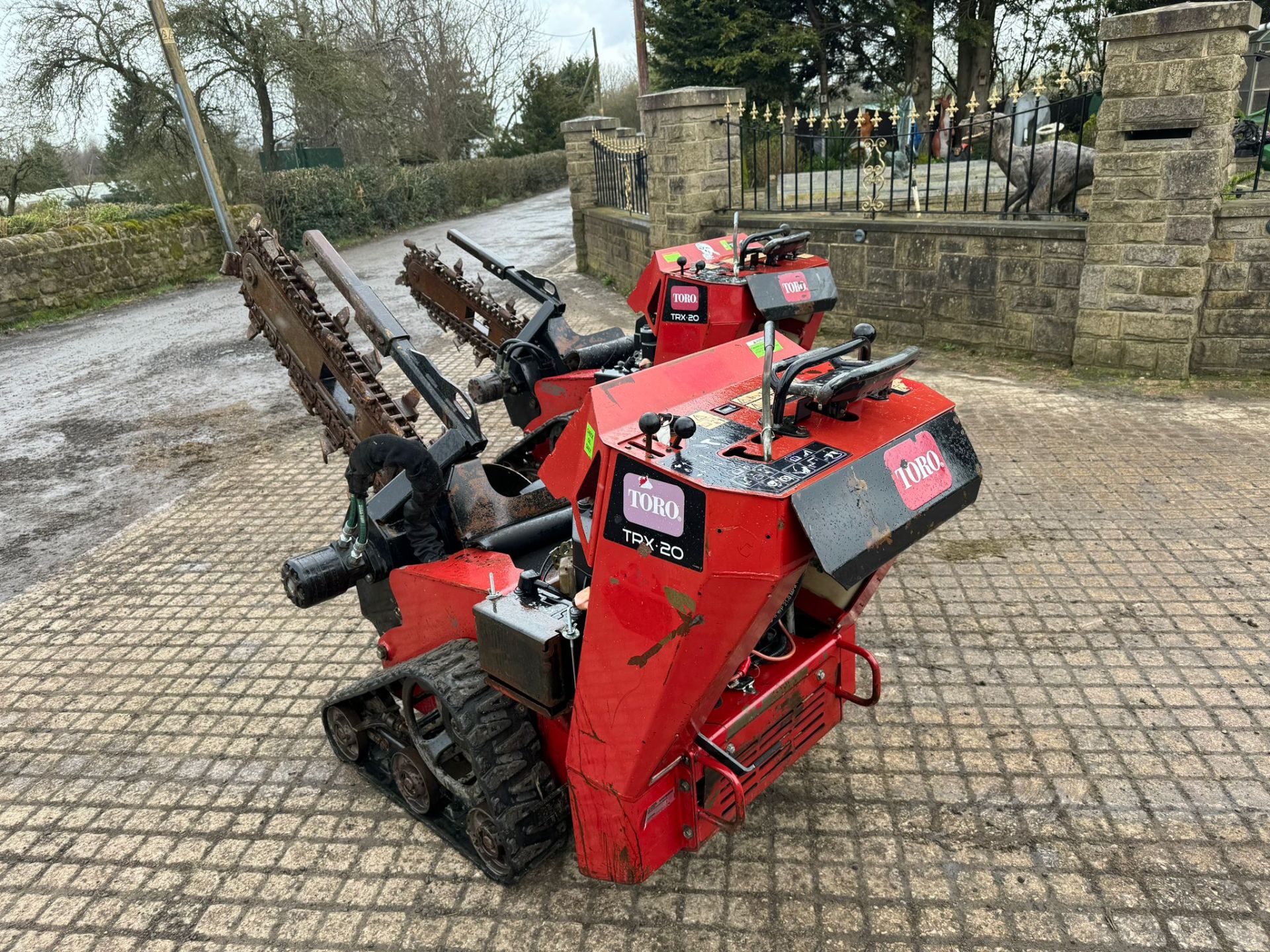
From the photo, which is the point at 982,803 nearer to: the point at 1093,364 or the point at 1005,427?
the point at 1005,427

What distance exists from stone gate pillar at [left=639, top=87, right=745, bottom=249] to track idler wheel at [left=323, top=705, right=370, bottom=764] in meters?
8.65

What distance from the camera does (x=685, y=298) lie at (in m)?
6.07

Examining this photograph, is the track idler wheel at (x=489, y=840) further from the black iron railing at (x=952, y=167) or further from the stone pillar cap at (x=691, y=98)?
the stone pillar cap at (x=691, y=98)

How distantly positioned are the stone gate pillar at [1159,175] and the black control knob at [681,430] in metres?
7.40

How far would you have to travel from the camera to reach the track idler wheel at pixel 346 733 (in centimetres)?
384

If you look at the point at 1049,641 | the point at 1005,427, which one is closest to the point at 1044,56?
the point at 1005,427

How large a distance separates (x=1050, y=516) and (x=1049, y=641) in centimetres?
158

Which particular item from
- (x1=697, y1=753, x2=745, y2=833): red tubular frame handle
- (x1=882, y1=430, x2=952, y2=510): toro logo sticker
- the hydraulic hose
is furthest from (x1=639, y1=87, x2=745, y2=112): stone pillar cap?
(x1=697, y1=753, x2=745, y2=833): red tubular frame handle

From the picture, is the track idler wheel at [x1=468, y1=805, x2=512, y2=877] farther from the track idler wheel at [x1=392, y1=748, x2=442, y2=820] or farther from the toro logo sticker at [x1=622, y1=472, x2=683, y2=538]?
the toro logo sticker at [x1=622, y1=472, x2=683, y2=538]

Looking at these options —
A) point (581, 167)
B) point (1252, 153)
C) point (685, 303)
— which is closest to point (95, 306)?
point (581, 167)

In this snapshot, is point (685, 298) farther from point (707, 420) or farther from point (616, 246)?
point (616, 246)

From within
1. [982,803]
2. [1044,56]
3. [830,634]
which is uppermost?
[1044,56]

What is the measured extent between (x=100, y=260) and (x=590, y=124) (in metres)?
10.4

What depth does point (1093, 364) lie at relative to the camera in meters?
8.61
